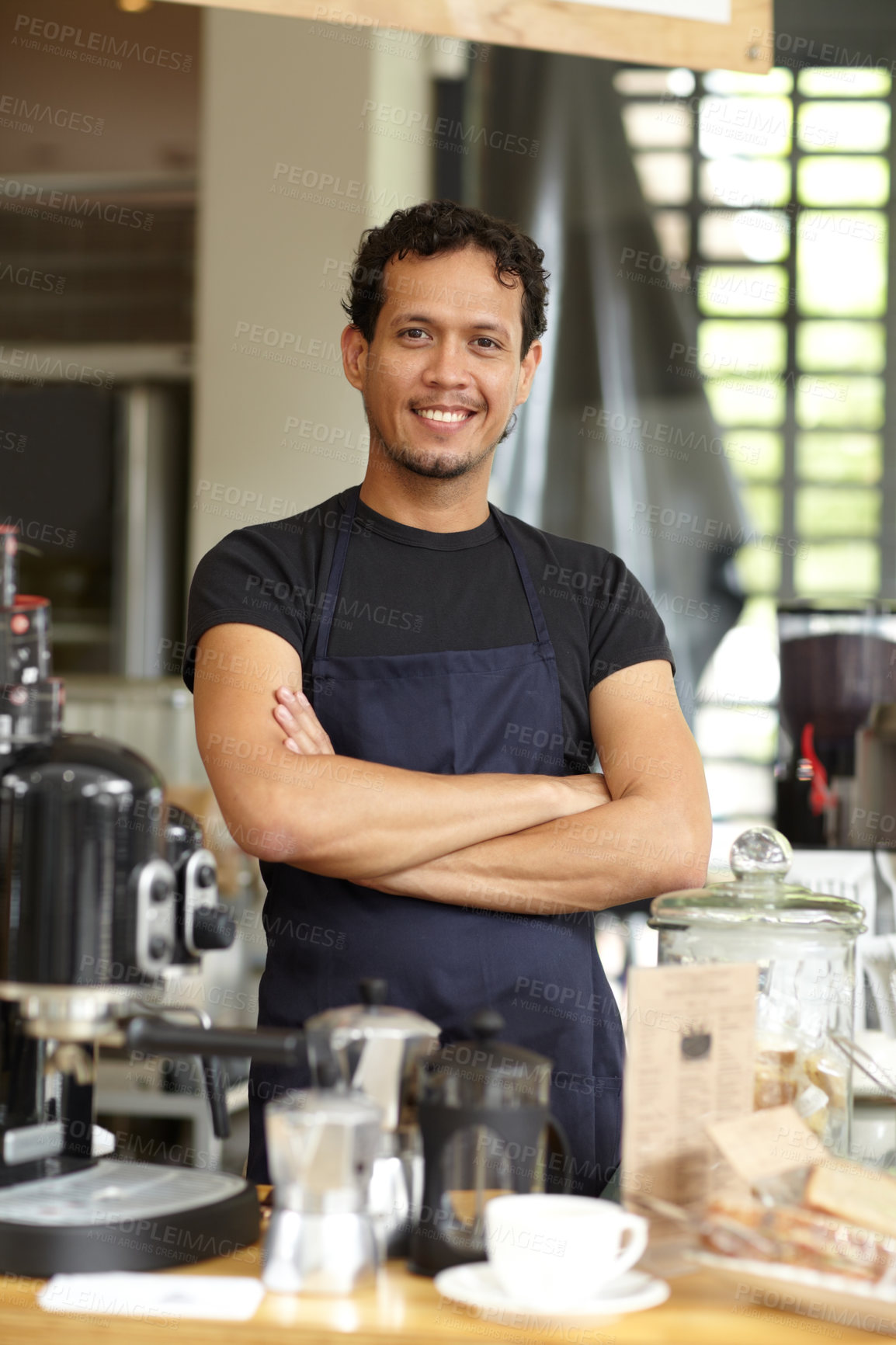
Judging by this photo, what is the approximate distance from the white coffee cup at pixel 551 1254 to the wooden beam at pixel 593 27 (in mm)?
1302

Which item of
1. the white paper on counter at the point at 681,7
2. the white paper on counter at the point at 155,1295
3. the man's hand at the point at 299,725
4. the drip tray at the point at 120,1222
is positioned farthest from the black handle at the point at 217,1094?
the white paper on counter at the point at 681,7

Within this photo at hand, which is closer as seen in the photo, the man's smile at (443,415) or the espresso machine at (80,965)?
the espresso machine at (80,965)

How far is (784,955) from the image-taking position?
119cm

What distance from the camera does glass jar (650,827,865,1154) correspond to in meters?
1.15

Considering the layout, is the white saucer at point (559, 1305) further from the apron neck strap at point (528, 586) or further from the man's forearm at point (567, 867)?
the apron neck strap at point (528, 586)

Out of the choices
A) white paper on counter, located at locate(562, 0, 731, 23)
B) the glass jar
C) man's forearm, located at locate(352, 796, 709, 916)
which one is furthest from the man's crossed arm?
white paper on counter, located at locate(562, 0, 731, 23)

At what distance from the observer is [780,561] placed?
395cm

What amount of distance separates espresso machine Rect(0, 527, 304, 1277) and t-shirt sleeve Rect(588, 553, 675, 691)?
2.51 ft

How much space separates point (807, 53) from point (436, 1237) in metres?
3.81

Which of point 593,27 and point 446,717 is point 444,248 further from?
point 446,717

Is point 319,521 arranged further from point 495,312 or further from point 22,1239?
point 22,1239

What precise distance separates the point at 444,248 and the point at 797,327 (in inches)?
99.4

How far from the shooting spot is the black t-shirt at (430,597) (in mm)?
1641

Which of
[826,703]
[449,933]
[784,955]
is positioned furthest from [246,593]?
[826,703]
